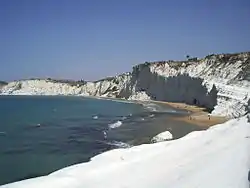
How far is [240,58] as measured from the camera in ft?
258

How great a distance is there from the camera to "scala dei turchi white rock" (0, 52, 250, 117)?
5841 cm

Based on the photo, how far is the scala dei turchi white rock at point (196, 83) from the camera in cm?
5841

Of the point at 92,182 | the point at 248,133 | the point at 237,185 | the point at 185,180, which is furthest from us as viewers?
the point at 248,133

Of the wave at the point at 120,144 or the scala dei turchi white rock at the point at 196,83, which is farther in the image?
the scala dei turchi white rock at the point at 196,83

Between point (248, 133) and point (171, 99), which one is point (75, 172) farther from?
point (171, 99)

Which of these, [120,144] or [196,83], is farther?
[196,83]

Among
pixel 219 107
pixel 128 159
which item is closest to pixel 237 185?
pixel 128 159

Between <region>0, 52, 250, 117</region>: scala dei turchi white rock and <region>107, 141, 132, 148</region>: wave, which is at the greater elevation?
<region>0, 52, 250, 117</region>: scala dei turchi white rock

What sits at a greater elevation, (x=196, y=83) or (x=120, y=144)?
(x=196, y=83)

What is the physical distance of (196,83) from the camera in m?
85.9

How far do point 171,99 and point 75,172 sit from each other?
85991 millimetres

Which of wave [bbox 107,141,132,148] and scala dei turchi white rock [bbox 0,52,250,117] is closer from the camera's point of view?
wave [bbox 107,141,132,148]

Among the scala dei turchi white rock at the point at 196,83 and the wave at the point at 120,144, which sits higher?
the scala dei turchi white rock at the point at 196,83

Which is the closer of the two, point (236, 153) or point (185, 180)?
point (185, 180)
